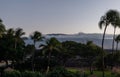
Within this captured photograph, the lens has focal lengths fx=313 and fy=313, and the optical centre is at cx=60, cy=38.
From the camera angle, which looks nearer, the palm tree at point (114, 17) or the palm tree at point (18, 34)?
the palm tree at point (114, 17)

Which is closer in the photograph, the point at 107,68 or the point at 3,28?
the point at 3,28

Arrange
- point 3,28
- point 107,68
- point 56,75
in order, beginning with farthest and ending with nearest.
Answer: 1. point 107,68
2. point 3,28
3. point 56,75

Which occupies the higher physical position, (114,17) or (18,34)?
(114,17)

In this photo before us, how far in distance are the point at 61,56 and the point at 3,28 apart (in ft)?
55.6

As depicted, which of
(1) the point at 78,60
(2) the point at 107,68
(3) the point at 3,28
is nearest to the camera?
(3) the point at 3,28

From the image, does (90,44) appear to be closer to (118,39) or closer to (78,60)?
(118,39)

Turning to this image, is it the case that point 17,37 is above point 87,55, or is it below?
above

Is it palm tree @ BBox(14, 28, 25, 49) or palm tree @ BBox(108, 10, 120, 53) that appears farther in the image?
palm tree @ BBox(14, 28, 25, 49)

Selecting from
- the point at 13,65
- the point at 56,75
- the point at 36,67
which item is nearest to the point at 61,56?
the point at 36,67

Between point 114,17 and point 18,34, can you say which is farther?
point 18,34

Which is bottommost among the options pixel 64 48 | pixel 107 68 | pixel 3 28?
pixel 107 68

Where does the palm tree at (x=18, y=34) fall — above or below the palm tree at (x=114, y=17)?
below

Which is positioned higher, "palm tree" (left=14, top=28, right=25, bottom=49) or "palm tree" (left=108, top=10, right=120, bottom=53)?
"palm tree" (left=108, top=10, right=120, bottom=53)

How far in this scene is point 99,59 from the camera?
7362cm
